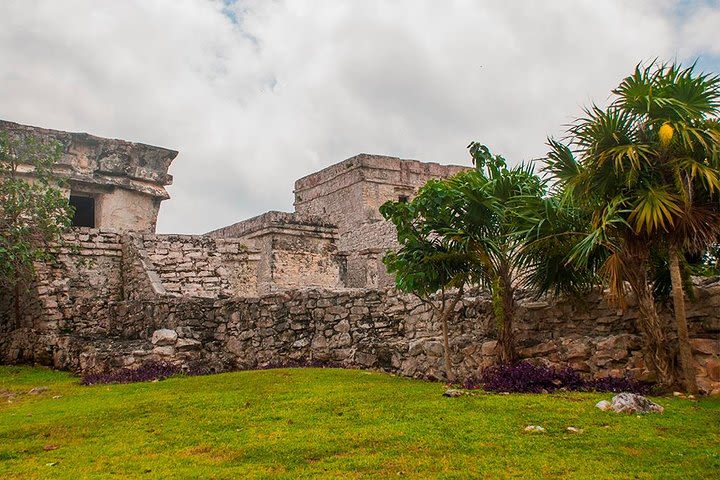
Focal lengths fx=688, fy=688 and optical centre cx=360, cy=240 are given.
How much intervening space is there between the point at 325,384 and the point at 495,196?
317 centimetres

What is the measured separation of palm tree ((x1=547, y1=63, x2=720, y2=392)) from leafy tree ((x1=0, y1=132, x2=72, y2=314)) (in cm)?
932

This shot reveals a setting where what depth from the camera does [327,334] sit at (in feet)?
34.9

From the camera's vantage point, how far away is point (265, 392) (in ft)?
26.7

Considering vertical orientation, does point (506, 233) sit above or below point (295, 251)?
below

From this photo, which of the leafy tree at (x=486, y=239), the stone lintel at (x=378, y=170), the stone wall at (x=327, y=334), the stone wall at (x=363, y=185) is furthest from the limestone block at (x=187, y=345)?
the stone lintel at (x=378, y=170)

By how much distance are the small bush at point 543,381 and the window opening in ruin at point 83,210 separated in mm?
12966

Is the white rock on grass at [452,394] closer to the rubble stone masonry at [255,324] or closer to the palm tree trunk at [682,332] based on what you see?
the rubble stone masonry at [255,324]

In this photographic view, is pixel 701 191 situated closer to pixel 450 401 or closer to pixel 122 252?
pixel 450 401

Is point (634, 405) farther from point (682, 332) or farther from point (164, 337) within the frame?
point (164, 337)

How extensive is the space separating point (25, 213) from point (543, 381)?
10038 mm

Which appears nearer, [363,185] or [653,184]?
[653,184]

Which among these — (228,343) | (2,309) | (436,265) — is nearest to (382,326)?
(436,265)

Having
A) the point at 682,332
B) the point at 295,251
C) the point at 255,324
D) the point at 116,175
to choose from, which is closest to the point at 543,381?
the point at 682,332

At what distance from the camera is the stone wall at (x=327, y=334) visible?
8352 millimetres
